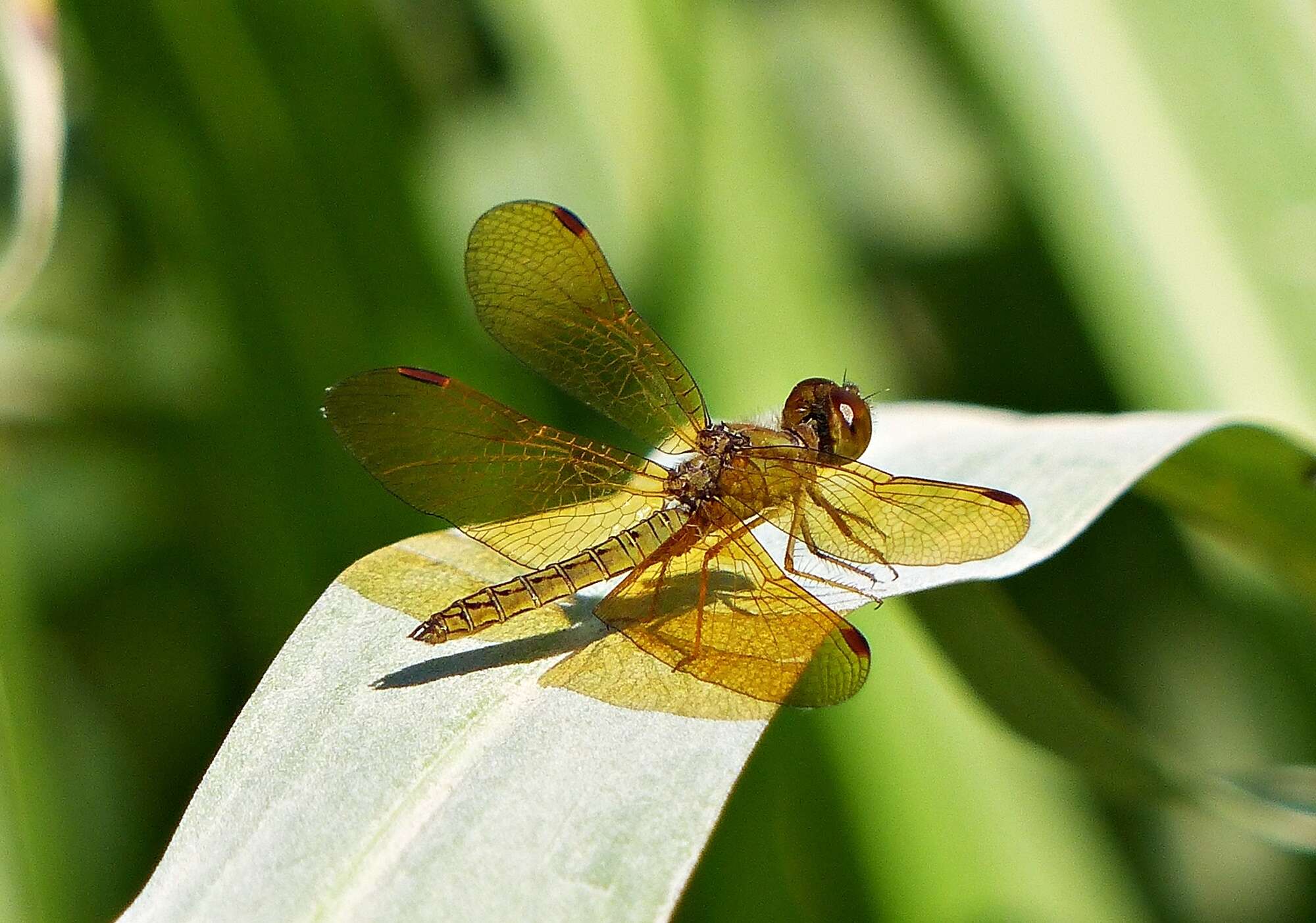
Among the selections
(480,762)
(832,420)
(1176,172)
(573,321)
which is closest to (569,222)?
(573,321)

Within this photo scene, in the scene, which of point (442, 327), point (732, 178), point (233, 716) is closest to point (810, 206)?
point (732, 178)

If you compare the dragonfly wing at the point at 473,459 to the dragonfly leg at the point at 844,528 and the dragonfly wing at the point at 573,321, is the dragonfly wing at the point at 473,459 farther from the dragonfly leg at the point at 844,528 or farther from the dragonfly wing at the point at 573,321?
the dragonfly leg at the point at 844,528

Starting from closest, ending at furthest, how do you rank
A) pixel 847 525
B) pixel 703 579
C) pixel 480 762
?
pixel 480 762
pixel 703 579
pixel 847 525

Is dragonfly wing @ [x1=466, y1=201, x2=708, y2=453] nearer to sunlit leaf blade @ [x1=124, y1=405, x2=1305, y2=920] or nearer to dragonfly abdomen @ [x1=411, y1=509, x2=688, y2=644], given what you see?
dragonfly abdomen @ [x1=411, y1=509, x2=688, y2=644]

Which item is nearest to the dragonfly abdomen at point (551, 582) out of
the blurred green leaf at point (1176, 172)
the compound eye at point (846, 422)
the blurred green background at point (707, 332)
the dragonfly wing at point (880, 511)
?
the dragonfly wing at point (880, 511)

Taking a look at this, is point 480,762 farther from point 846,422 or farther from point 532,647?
point 846,422

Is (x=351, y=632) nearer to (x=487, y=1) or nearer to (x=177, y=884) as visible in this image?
(x=177, y=884)

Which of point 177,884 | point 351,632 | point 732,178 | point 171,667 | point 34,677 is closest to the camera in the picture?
point 177,884
